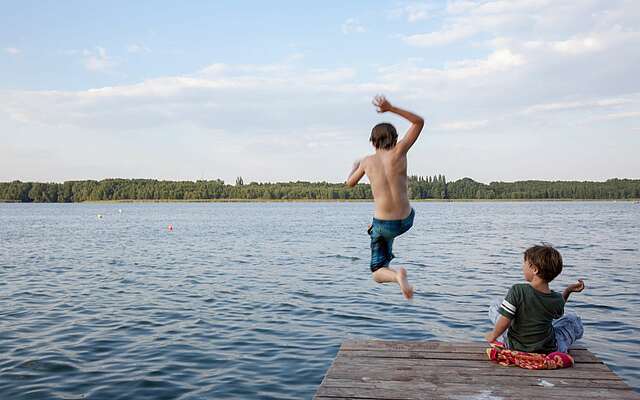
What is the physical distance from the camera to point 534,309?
7.79m

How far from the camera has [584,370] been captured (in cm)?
790

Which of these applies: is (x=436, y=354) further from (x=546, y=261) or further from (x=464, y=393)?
(x=546, y=261)

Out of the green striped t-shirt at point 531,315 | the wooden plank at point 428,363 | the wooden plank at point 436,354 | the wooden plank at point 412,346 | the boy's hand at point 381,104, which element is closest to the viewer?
the boy's hand at point 381,104

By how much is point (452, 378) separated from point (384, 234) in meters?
2.01

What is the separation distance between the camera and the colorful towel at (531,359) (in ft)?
25.7

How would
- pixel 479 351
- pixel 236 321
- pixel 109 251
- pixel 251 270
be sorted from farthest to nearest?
pixel 109 251, pixel 251 270, pixel 236 321, pixel 479 351

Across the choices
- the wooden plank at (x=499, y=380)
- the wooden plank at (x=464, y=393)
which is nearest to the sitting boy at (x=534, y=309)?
the wooden plank at (x=499, y=380)

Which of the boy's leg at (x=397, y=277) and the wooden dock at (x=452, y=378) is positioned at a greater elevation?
the boy's leg at (x=397, y=277)

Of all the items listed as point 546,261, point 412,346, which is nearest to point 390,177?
point 546,261

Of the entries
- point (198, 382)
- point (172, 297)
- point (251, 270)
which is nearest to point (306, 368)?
point (198, 382)

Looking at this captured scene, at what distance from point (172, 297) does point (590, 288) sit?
14.3 m

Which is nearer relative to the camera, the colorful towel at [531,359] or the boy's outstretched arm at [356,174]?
the boy's outstretched arm at [356,174]

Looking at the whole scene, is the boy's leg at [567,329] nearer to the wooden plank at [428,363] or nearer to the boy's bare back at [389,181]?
the wooden plank at [428,363]

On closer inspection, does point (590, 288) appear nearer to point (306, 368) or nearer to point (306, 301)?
point (306, 301)
